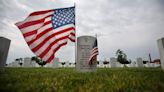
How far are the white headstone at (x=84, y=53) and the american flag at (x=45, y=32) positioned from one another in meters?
2.75

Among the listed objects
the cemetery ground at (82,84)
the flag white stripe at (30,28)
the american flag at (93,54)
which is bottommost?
the cemetery ground at (82,84)

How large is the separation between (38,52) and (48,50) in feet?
1.10

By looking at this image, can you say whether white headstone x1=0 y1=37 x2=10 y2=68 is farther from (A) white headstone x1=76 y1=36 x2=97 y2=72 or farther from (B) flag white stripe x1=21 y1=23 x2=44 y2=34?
(A) white headstone x1=76 y1=36 x2=97 y2=72

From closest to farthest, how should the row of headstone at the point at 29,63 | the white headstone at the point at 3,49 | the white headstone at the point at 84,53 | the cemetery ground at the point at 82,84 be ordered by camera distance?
the cemetery ground at the point at 82,84
the white headstone at the point at 3,49
the white headstone at the point at 84,53
the row of headstone at the point at 29,63

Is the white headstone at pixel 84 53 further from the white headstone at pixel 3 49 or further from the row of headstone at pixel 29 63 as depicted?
the row of headstone at pixel 29 63

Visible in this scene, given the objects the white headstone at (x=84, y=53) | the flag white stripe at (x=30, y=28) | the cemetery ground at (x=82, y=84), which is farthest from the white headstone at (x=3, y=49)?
the white headstone at (x=84, y=53)

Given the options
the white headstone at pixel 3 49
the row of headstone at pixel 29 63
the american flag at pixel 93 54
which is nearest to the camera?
the white headstone at pixel 3 49

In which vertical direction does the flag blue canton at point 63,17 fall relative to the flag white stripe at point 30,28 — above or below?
above

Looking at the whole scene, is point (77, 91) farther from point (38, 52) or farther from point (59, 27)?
point (59, 27)

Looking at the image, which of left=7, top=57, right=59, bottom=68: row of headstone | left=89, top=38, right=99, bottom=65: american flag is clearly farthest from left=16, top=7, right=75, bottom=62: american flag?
left=7, top=57, right=59, bottom=68: row of headstone

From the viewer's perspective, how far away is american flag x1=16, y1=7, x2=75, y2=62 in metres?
4.87

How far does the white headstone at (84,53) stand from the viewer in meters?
8.29

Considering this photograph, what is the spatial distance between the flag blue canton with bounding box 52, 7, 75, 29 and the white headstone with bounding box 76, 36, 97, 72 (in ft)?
8.44

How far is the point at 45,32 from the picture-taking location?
5.17 meters
